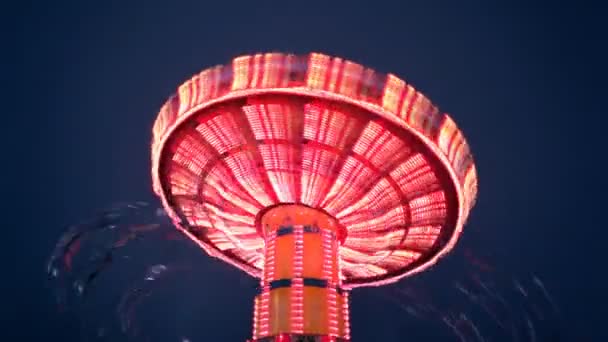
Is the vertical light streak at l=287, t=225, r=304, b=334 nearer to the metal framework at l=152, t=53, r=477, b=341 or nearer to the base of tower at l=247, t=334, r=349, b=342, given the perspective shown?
the metal framework at l=152, t=53, r=477, b=341

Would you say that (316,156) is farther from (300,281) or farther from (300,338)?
(300,338)

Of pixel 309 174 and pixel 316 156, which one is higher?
pixel 316 156

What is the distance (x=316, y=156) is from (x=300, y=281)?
385 cm

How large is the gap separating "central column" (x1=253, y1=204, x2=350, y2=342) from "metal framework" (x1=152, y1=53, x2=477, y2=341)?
3 cm

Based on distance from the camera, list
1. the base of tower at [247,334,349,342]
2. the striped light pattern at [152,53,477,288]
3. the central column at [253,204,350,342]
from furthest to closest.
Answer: the central column at [253,204,350,342], the base of tower at [247,334,349,342], the striped light pattern at [152,53,477,288]

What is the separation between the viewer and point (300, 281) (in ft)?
55.1

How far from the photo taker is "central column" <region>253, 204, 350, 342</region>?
639 inches

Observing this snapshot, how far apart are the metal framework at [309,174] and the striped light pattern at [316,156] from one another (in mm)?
35

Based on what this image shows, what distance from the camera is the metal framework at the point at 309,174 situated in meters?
13.8

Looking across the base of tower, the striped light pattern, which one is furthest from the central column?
the striped light pattern

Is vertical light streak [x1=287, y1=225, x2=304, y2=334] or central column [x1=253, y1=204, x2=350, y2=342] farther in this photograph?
central column [x1=253, y1=204, x2=350, y2=342]

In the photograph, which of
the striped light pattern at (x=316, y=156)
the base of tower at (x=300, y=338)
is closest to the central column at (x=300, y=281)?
the base of tower at (x=300, y=338)

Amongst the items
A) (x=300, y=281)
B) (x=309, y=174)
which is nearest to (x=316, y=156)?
(x=309, y=174)

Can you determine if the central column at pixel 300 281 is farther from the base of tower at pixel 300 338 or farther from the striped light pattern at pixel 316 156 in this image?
the striped light pattern at pixel 316 156
